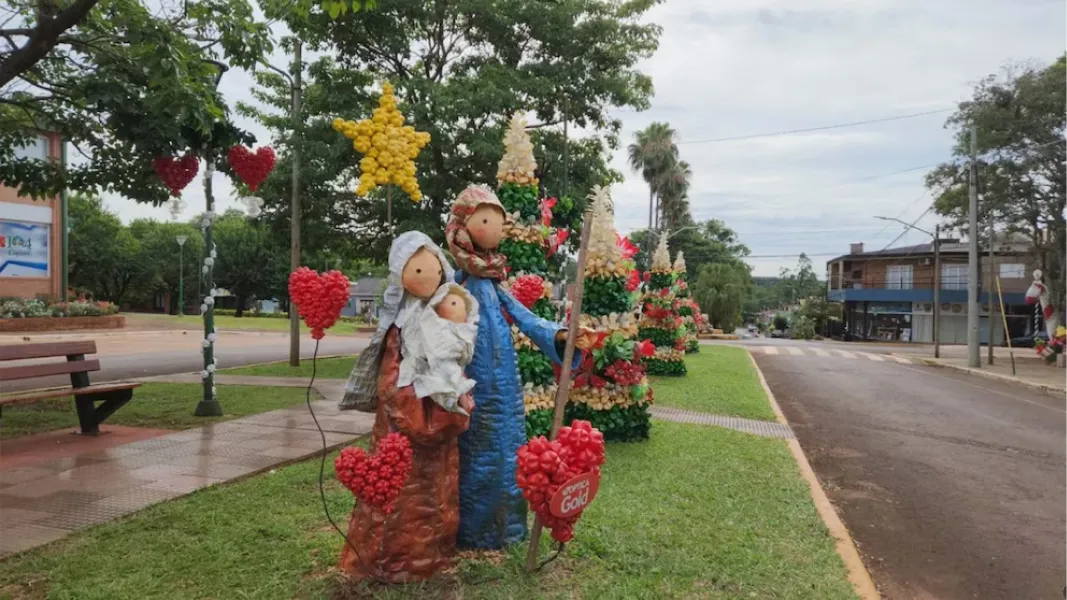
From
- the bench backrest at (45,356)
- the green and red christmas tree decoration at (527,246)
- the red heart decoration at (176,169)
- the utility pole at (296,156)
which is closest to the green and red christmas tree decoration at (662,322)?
the utility pole at (296,156)

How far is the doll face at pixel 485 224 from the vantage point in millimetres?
3588

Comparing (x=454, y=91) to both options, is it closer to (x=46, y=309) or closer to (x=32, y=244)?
(x=46, y=309)

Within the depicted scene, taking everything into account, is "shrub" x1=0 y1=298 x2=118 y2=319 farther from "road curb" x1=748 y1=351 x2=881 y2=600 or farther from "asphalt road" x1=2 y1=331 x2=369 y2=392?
"road curb" x1=748 y1=351 x2=881 y2=600

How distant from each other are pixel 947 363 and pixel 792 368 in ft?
22.2

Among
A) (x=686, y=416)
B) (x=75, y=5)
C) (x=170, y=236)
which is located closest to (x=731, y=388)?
(x=686, y=416)

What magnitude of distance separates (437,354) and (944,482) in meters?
5.63

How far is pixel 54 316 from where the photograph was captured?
23.6 meters

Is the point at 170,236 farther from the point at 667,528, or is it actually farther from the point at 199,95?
the point at 667,528

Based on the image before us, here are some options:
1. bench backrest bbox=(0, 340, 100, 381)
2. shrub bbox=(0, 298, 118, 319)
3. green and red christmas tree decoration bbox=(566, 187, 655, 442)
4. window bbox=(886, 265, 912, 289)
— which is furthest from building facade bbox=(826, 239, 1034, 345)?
bench backrest bbox=(0, 340, 100, 381)

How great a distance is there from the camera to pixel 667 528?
4.39 meters

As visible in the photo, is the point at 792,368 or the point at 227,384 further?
the point at 792,368

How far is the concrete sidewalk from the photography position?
1516 cm

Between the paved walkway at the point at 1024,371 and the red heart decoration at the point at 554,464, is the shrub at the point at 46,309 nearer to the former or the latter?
the red heart decoration at the point at 554,464

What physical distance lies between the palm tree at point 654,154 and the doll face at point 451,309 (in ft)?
122
